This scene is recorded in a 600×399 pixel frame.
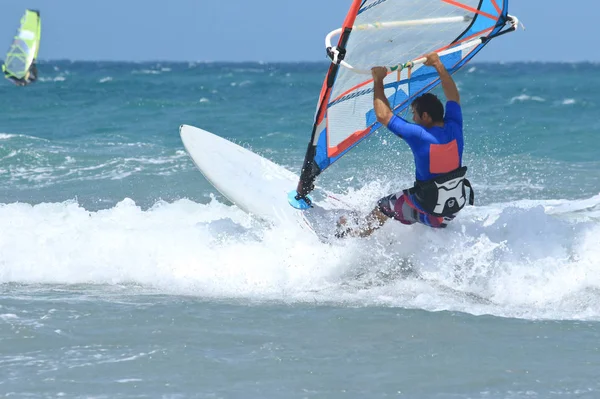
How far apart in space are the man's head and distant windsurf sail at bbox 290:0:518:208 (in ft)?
1.27

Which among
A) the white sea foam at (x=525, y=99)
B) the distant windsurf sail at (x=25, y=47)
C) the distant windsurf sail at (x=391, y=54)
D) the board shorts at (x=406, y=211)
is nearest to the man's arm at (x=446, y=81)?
the distant windsurf sail at (x=391, y=54)

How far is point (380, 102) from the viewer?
487 cm

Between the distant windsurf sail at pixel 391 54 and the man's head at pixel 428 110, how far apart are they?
0.39 meters

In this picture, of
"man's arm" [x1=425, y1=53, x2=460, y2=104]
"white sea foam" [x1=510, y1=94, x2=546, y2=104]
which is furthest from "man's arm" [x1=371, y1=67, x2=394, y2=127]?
"white sea foam" [x1=510, y1=94, x2=546, y2=104]

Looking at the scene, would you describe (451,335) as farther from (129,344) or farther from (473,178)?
(473,178)

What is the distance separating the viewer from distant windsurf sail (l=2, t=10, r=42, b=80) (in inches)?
804

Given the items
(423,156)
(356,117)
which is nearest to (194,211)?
(356,117)

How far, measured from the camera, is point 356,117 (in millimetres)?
5605

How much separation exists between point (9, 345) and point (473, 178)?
281 inches

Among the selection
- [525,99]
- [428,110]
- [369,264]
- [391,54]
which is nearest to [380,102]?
[428,110]

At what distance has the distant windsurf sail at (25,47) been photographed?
2042cm

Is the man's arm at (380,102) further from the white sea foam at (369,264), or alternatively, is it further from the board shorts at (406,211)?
the white sea foam at (369,264)

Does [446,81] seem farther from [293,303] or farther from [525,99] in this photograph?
[525,99]

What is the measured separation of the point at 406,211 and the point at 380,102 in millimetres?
711
